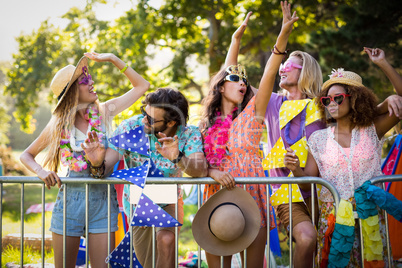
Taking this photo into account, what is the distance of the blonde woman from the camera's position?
10.0ft

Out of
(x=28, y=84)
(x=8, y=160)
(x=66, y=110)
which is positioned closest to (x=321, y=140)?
(x=66, y=110)

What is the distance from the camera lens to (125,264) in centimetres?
303

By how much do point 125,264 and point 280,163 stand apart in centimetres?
144

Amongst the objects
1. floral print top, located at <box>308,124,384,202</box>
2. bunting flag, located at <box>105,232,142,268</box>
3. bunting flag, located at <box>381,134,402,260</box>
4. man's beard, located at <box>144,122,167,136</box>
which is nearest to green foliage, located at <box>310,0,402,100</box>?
bunting flag, located at <box>381,134,402,260</box>

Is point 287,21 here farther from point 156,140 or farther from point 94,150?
point 94,150

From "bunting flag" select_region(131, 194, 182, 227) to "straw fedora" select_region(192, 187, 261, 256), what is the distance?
179 mm

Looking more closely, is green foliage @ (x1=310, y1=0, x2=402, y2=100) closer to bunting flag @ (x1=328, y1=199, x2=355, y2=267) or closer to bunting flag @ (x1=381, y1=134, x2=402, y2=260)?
bunting flag @ (x1=381, y1=134, x2=402, y2=260)

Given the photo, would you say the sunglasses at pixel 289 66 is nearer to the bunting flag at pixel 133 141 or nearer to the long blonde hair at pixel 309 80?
the long blonde hair at pixel 309 80

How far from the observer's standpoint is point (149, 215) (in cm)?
295

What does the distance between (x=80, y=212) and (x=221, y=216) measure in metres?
1.08

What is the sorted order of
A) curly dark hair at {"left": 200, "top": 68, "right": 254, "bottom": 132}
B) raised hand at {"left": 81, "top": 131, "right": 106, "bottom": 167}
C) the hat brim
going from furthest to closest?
curly dark hair at {"left": 200, "top": 68, "right": 254, "bottom": 132} < the hat brim < raised hand at {"left": 81, "top": 131, "right": 106, "bottom": 167}

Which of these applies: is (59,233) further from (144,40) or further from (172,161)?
(144,40)

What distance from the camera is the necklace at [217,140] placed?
10.4 ft

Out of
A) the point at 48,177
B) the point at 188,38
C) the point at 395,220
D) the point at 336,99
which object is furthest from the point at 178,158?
the point at 188,38
